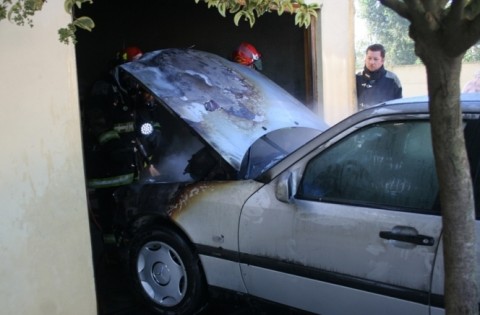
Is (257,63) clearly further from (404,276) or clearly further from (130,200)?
(404,276)

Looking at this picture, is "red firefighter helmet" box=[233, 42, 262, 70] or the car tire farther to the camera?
"red firefighter helmet" box=[233, 42, 262, 70]

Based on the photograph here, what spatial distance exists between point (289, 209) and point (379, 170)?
21.3 inches

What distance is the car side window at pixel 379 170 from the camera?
103 inches

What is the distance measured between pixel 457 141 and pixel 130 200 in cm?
279

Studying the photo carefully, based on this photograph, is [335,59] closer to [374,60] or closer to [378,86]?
[374,60]

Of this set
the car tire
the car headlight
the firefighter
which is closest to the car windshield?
the car tire

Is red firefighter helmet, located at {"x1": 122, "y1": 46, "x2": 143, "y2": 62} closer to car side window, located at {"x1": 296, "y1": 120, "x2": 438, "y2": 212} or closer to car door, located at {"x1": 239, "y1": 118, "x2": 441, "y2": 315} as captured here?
car door, located at {"x1": 239, "y1": 118, "x2": 441, "y2": 315}

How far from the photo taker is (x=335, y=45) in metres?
6.68

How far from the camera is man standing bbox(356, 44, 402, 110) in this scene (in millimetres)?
6371

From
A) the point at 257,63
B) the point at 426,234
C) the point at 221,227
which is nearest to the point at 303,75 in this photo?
the point at 257,63

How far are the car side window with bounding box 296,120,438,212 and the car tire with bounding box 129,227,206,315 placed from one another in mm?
1021

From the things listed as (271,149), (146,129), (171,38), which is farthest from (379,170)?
(171,38)

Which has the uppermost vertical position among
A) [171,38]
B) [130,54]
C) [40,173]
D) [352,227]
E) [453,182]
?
[171,38]

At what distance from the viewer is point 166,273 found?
3730 millimetres
